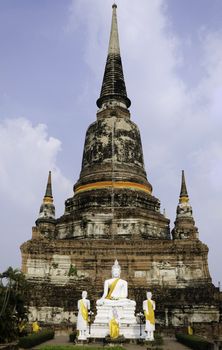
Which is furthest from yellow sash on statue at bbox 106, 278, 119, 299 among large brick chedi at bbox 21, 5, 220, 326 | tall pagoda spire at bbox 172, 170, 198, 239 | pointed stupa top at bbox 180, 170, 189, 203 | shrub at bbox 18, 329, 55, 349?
pointed stupa top at bbox 180, 170, 189, 203

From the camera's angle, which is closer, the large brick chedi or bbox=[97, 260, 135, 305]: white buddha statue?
bbox=[97, 260, 135, 305]: white buddha statue

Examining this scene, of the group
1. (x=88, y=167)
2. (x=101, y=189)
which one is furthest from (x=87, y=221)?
(x=88, y=167)

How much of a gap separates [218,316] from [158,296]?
3122mm

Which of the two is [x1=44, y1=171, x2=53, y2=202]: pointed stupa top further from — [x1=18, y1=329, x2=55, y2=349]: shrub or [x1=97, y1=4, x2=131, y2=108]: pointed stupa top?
[x1=18, y1=329, x2=55, y2=349]: shrub

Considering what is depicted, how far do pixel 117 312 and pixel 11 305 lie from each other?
4.13 m

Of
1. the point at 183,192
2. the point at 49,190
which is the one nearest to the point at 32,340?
the point at 49,190

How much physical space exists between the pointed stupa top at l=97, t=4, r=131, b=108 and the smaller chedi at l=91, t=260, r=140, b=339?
54.6 feet

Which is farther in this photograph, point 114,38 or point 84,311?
point 114,38

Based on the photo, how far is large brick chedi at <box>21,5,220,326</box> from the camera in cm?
2102

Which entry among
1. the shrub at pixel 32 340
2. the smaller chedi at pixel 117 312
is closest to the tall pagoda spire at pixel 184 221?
the smaller chedi at pixel 117 312

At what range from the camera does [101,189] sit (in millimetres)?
27156

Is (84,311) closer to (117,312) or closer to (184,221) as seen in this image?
(117,312)

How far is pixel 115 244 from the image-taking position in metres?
23.5

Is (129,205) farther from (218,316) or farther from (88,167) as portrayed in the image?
(218,316)
